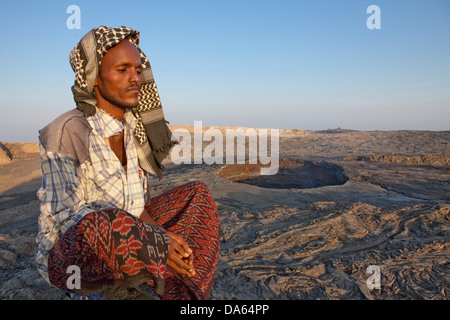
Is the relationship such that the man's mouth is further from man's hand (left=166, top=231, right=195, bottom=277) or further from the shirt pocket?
man's hand (left=166, top=231, right=195, bottom=277)

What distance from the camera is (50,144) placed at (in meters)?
1.29

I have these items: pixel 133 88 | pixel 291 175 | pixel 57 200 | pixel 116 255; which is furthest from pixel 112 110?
pixel 291 175

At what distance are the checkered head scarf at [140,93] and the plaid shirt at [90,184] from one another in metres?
0.08

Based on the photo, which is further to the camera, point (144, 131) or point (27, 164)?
point (27, 164)

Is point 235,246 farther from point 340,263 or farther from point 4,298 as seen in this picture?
point 4,298

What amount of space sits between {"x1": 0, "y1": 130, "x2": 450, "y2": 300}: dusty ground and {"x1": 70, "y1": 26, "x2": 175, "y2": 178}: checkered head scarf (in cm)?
88

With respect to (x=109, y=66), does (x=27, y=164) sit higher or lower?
lower

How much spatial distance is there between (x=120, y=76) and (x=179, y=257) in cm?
97

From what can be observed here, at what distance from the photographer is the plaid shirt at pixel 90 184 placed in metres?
1.22

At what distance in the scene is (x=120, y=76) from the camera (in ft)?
5.03

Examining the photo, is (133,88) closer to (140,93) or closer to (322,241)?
(140,93)
